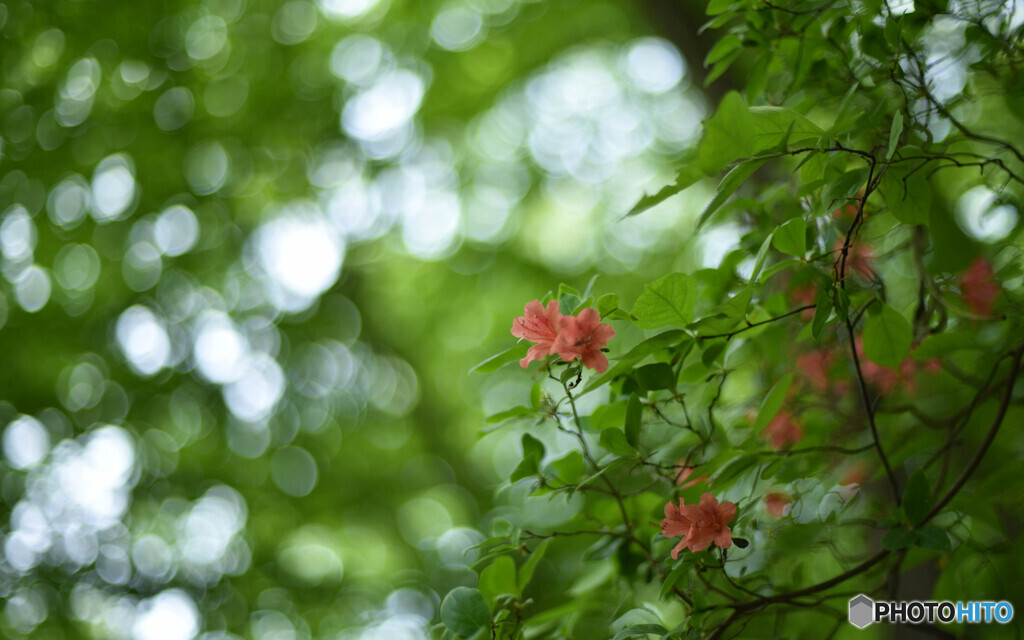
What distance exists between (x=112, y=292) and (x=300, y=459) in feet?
3.70

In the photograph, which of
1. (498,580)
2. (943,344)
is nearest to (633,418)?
(498,580)

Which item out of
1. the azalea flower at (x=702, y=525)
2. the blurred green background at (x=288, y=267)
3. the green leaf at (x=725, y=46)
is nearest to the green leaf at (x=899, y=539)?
the azalea flower at (x=702, y=525)

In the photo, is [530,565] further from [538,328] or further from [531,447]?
[538,328]

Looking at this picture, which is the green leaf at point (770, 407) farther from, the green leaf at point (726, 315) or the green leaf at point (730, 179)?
the green leaf at point (730, 179)

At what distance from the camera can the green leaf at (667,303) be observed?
0.61 metres

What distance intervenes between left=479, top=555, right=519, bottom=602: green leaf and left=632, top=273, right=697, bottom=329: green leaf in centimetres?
30

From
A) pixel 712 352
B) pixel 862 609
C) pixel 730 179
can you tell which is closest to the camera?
pixel 730 179

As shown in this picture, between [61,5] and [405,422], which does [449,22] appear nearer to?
[61,5]

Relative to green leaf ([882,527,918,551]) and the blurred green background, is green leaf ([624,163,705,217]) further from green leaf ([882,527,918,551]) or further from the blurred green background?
the blurred green background

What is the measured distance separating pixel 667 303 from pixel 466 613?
0.35 metres

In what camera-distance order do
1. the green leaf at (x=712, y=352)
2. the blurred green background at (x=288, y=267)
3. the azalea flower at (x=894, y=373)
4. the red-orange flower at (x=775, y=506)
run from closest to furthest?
the green leaf at (x=712, y=352), the red-orange flower at (x=775, y=506), the azalea flower at (x=894, y=373), the blurred green background at (x=288, y=267)

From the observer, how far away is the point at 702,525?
0.63m

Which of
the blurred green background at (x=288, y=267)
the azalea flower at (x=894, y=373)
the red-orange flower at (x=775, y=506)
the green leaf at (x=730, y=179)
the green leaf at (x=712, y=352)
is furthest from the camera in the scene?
the blurred green background at (x=288, y=267)

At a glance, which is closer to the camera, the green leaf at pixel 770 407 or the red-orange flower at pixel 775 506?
the green leaf at pixel 770 407
